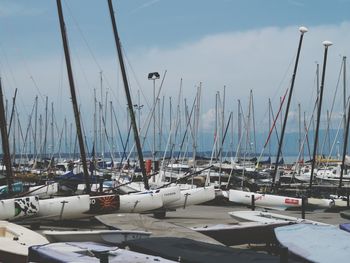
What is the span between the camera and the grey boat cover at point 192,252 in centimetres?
945

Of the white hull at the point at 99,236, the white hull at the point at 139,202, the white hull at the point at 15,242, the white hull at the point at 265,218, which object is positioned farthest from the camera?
the white hull at the point at 139,202

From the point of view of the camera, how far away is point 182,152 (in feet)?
154

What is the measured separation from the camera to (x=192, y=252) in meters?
10.1

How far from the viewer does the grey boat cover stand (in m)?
9.45

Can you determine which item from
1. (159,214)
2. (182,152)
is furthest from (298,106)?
(159,214)

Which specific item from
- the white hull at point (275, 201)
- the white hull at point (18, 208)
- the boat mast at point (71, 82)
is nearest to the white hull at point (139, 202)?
the boat mast at point (71, 82)

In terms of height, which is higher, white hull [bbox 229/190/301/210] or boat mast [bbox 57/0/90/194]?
boat mast [bbox 57/0/90/194]

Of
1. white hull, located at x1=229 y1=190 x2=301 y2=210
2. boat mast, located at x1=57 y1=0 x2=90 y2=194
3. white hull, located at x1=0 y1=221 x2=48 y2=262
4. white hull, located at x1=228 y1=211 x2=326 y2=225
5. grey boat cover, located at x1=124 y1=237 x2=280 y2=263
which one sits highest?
boat mast, located at x1=57 y1=0 x2=90 y2=194

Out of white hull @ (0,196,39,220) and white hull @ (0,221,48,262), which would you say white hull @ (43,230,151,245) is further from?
white hull @ (0,196,39,220)

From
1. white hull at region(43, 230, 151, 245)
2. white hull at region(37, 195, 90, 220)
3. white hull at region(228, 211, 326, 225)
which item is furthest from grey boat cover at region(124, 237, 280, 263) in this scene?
white hull at region(37, 195, 90, 220)

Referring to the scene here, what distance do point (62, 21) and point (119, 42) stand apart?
9.30ft

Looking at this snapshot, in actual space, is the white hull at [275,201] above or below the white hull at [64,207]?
below

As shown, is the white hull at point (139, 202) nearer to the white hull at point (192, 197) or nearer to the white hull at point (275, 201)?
the white hull at point (192, 197)

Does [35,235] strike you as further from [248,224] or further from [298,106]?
[298,106]
